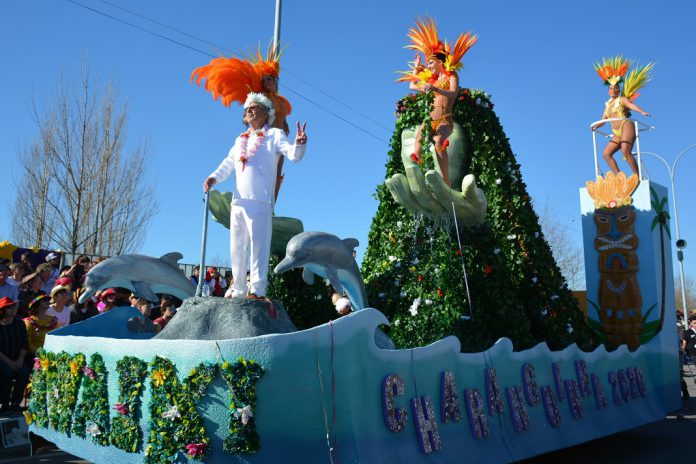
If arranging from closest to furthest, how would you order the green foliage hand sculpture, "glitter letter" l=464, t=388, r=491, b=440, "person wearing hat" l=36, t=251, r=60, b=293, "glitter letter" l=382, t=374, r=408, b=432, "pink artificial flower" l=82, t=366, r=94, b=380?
"glitter letter" l=382, t=374, r=408, b=432
"pink artificial flower" l=82, t=366, r=94, b=380
"glitter letter" l=464, t=388, r=491, b=440
the green foliage hand sculpture
"person wearing hat" l=36, t=251, r=60, b=293

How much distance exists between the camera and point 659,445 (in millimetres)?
7574

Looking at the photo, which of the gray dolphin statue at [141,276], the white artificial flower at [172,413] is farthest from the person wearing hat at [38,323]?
the white artificial flower at [172,413]

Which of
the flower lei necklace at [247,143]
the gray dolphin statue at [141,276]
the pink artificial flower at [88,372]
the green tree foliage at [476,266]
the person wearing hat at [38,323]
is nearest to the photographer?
the pink artificial flower at [88,372]

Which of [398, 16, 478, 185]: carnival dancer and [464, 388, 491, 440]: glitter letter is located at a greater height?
[398, 16, 478, 185]: carnival dancer

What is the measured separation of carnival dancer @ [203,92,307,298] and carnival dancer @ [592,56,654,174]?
6357 mm

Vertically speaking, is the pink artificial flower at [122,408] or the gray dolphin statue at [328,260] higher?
the gray dolphin statue at [328,260]

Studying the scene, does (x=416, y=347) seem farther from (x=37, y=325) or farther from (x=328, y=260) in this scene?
(x=37, y=325)

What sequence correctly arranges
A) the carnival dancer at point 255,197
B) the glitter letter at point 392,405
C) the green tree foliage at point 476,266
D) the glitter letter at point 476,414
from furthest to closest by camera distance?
the green tree foliage at point 476,266 → the carnival dancer at point 255,197 → the glitter letter at point 476,414 → the glitter letter at point 392,405

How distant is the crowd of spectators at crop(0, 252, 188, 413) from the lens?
733 cm

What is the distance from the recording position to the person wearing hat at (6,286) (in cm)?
810

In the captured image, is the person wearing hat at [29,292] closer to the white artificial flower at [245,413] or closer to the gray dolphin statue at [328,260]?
the gray dolphin statue at [328,260]

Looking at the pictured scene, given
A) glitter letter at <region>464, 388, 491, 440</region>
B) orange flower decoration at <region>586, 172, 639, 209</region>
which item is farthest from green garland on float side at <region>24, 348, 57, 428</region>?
orange flower decoration at <region>586, 172, 639, 209</region>

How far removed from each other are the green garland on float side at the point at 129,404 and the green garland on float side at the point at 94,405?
0.58ft

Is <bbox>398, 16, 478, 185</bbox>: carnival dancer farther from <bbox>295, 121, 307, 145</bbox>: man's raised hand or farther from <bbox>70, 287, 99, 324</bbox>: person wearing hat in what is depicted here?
<bbox>70, 287, 99, 324</bbox>: person wearing hat
